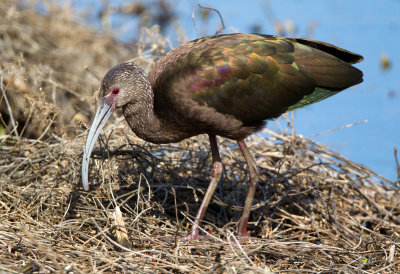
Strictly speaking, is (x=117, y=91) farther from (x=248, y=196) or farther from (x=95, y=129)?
(x=248, y=196)

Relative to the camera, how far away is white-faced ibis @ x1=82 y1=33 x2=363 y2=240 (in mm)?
4238

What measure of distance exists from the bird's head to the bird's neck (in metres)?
0.05

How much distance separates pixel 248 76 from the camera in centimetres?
435

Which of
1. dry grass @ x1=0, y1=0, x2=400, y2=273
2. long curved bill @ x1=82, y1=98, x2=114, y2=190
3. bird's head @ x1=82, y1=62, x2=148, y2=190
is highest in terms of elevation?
bird's head @ x1=82, y1=62, x2=148, y2=190

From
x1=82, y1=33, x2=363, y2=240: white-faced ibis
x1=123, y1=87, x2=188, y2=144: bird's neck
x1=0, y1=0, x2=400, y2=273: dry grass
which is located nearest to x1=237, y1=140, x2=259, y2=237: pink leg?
x1=82, y1=33, x2=363, y2=240: white-faced ibis

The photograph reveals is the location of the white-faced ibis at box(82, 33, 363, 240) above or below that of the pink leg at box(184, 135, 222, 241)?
above

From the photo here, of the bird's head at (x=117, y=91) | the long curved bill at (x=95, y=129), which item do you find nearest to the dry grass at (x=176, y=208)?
the long curved bill at (x=95, y=129)

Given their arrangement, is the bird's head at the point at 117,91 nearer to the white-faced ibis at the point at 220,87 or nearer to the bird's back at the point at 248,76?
the white-faced ibis at the point at 220,87

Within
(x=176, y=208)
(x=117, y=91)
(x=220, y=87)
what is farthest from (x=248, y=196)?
(x=117, y=91)

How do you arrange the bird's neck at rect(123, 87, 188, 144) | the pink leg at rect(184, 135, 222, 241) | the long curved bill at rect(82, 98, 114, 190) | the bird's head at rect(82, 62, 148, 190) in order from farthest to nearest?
1. the pink leg at rect(184, 135, 222, 241)
2. the bird's neck at rect(123, 87, 188, 144)
3. the bird's head at rect(82, 62, 148, 190)
4. the long curved bill at rect(82, 98, 114, 190)

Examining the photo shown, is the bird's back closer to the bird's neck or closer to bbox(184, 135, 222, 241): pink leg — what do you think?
the bird's neck

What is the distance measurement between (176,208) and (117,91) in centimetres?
106

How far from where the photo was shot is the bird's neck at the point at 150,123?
14.4 ft

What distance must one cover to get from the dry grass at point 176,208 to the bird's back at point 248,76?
2.31 feet
